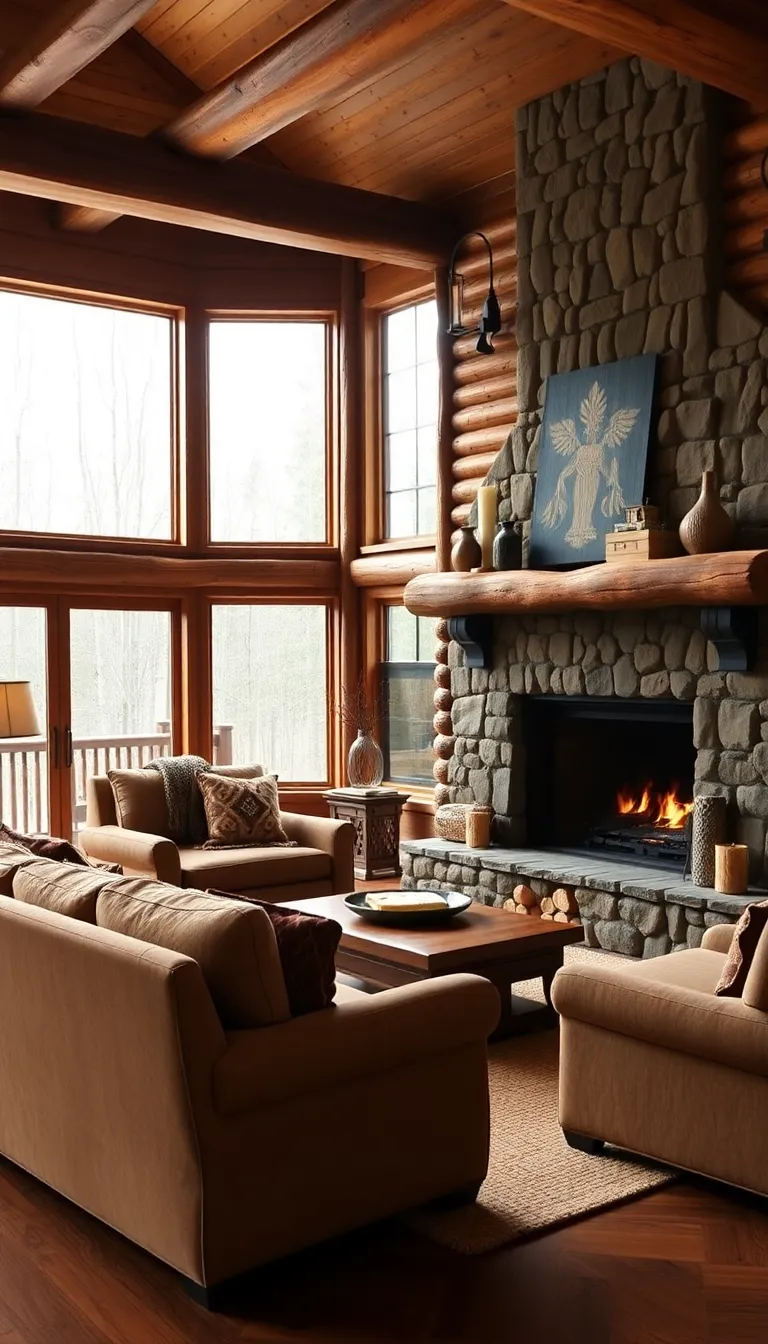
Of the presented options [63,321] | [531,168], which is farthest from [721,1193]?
[63,321]

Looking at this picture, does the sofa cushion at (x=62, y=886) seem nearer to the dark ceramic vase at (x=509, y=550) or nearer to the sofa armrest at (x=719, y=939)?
the sofa armrest at (x=719, y=939)

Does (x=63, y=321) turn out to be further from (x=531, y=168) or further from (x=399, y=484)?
(x=531, y=168)

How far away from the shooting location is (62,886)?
3.63 m

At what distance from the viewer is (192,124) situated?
649 centimetres

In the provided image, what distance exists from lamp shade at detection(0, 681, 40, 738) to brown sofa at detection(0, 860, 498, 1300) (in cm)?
166

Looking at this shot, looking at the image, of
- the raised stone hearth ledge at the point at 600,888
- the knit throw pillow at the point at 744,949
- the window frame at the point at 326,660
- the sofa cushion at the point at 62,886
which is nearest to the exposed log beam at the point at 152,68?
the window frame at the point at 326,660

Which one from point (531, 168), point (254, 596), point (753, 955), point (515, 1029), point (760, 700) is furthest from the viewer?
point (254, 596)

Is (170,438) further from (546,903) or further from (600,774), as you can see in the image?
(546,903)

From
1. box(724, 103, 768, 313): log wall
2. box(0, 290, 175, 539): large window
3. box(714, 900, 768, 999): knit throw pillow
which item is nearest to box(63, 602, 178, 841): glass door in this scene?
box(0, 290, 175, 539): large window

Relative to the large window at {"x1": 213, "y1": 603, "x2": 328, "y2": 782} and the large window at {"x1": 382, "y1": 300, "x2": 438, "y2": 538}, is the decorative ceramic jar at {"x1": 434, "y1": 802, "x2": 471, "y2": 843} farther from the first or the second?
the large window at {"x1": 382, "y1": 300, "x2": 438, "y2": 538}

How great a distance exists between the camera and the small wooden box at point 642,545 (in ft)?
19.9

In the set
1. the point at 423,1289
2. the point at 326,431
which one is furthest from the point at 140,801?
the point at 423,1289

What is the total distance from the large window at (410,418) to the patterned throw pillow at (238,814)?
2.44 metres

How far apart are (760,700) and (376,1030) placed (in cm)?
324
